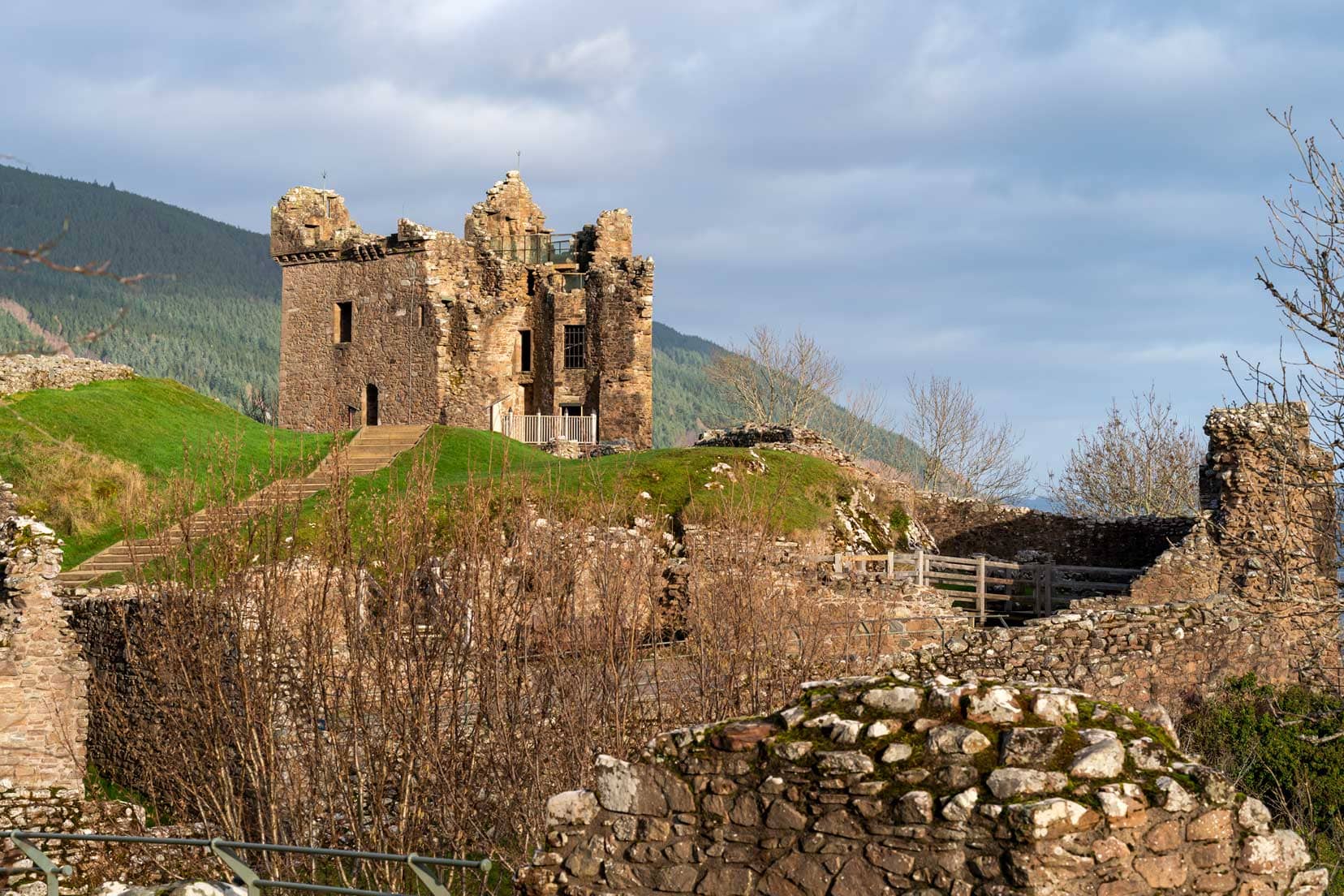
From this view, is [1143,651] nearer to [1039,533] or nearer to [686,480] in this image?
[686,480]

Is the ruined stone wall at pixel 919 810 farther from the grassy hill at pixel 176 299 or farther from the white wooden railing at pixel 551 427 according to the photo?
the grassy hill at pixel 176 299

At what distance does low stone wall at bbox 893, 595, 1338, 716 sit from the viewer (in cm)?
1853

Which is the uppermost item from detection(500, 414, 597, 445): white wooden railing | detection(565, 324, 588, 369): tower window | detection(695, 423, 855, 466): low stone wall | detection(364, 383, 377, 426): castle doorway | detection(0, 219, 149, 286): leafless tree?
detection(565, 324, 588, 369): tower window

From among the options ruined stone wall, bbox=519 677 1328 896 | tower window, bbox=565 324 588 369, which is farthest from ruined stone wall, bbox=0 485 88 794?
tower window, bbox=565 324 588 369

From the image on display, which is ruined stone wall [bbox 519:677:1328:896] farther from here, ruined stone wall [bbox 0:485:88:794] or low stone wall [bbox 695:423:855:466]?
low stone wall [bbox 695:423:855:466]

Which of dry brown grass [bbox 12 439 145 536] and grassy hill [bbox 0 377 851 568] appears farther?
dry brown grass [bbox 12 439 145 536]

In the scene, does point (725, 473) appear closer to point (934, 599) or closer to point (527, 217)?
point (934, 599)

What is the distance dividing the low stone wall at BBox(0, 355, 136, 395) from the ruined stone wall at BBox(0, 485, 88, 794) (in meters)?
13.5

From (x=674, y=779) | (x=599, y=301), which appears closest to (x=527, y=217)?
(x=599, y=301)

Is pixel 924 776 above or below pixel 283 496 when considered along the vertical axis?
below

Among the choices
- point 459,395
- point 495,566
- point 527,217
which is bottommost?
point 495,566

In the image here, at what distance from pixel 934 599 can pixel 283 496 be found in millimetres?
13960

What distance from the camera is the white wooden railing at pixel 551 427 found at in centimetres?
4725

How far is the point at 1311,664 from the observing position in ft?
53.4
